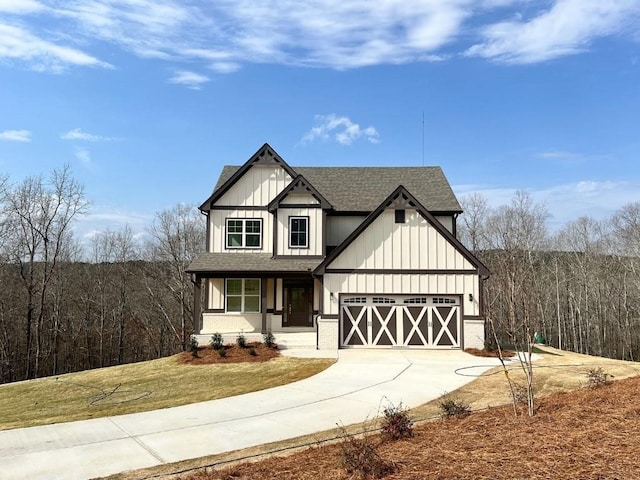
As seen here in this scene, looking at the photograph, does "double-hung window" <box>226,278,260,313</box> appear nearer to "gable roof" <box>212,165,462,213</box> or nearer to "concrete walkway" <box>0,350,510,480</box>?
"gable roof" <box>212,165,462,213</box>

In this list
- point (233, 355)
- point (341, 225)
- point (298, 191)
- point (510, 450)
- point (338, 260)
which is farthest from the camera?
point (341, 225)

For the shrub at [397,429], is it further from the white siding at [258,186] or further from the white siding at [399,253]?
the white siding at [258,186]

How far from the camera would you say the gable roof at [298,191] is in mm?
22891

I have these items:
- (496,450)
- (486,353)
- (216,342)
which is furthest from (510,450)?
(216,342)

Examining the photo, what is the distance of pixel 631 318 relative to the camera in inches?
1529

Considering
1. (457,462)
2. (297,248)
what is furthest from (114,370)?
(457,462)

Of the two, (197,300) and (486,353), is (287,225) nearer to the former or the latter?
(197,300)

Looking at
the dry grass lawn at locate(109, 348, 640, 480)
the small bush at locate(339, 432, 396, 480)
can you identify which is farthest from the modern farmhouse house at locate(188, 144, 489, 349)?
the small bush at locate(339, 432, 396, 480)

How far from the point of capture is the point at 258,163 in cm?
2394

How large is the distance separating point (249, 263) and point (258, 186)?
419 cm

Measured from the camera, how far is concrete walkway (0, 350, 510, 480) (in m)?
7.40

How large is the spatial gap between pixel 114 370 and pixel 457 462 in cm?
1623

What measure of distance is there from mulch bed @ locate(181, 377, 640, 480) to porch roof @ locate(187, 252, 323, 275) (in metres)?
14.3

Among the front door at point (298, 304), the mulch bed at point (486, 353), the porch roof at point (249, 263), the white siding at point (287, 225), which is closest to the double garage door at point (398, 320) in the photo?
the mulch bed at point (486, 353)
